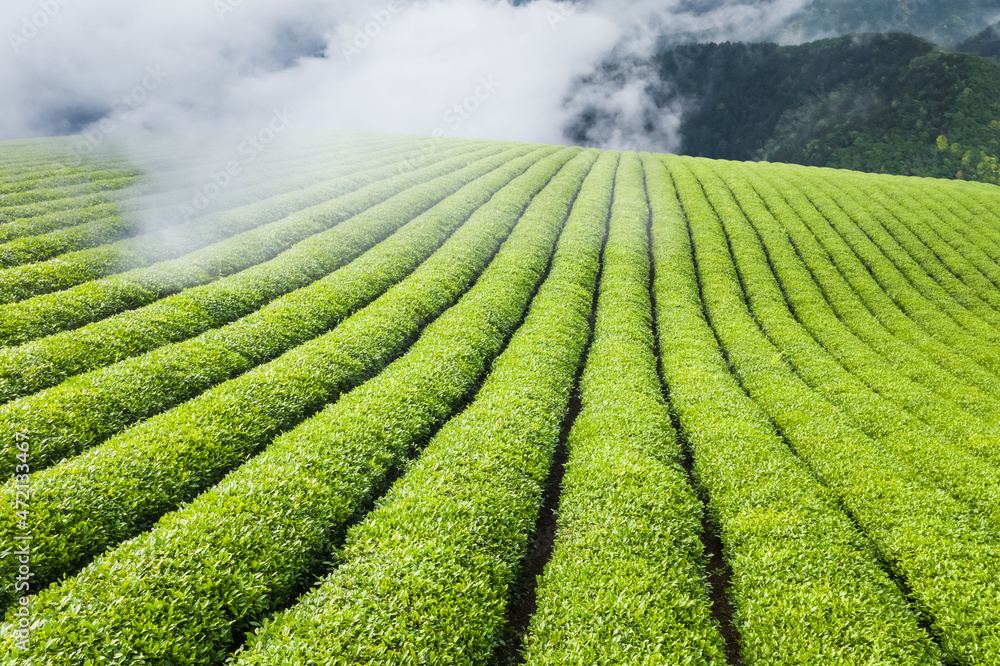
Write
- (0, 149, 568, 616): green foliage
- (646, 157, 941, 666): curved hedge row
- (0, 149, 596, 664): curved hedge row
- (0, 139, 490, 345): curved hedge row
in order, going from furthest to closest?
(0, 139, 490, 345): curved hedge row < (0, 149, 568, 616): green foliage < (646, 157, 941, 666): curved hedge row < (0, 149, 596, 664): curved hedge row

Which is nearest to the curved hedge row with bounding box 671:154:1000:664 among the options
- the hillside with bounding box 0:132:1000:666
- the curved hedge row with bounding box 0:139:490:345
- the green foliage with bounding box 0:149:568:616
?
the hillside with bounding box 0:132:1000:666

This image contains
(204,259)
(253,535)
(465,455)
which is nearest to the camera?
(253,535)

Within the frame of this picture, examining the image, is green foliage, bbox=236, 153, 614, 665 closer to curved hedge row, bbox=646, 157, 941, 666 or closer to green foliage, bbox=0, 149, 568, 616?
green foliage, bbox=0, 149, 568, 616

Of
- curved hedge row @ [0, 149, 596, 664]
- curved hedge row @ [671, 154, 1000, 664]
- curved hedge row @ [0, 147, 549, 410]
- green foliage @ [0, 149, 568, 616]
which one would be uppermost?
curved hedge row @ [0, 147, 549, 410]

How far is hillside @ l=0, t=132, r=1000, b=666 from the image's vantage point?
Answer: 8789 mm

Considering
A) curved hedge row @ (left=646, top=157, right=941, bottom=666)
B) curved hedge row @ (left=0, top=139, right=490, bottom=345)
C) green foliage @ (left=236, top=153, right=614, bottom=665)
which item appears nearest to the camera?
green foliage @ (left=236, top=153, right=614, bottom=665)

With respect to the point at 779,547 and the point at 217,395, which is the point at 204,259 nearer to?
the point at 217,395

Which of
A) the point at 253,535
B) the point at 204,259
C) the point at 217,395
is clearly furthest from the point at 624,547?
the point at 204,259

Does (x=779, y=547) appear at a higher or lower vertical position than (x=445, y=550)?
lower

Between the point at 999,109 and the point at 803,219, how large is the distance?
157 m

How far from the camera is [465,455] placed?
44.3ft

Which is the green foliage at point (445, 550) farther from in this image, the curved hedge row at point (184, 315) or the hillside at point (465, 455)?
the curved hedge row at point (184, 315)

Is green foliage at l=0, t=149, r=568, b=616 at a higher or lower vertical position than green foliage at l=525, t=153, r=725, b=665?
higher

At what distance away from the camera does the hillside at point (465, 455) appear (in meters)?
8.79
